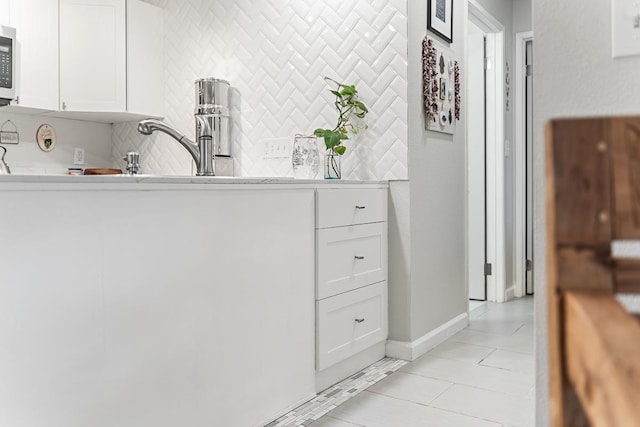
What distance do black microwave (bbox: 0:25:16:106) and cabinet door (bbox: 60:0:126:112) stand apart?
14.4 inches

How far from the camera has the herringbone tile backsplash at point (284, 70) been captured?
285 centimetres

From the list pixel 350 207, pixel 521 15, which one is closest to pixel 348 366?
pixel 350 207

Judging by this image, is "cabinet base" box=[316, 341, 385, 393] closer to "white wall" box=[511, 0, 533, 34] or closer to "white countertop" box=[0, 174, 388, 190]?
"white countertop" box=[0, 174, 388, 190]

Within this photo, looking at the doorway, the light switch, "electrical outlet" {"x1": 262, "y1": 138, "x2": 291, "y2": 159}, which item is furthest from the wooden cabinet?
the doorway

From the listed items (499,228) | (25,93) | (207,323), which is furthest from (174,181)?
(499,228)

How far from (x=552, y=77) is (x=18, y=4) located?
9.76 feet

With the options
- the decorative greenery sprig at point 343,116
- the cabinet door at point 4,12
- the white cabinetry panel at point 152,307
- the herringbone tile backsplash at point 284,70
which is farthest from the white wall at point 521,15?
the cabinet door at point 4,12

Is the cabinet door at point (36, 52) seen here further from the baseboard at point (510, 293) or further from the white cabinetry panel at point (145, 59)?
the baseboard at point (510, 293)

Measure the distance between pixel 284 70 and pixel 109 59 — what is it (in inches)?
45.0

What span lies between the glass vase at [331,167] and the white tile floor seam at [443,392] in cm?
97

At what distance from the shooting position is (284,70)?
3.17 m

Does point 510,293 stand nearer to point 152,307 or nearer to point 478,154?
point 478,154

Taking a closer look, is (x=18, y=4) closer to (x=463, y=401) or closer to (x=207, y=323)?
(x=207, y=323)

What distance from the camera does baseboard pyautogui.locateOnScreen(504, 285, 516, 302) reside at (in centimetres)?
429
